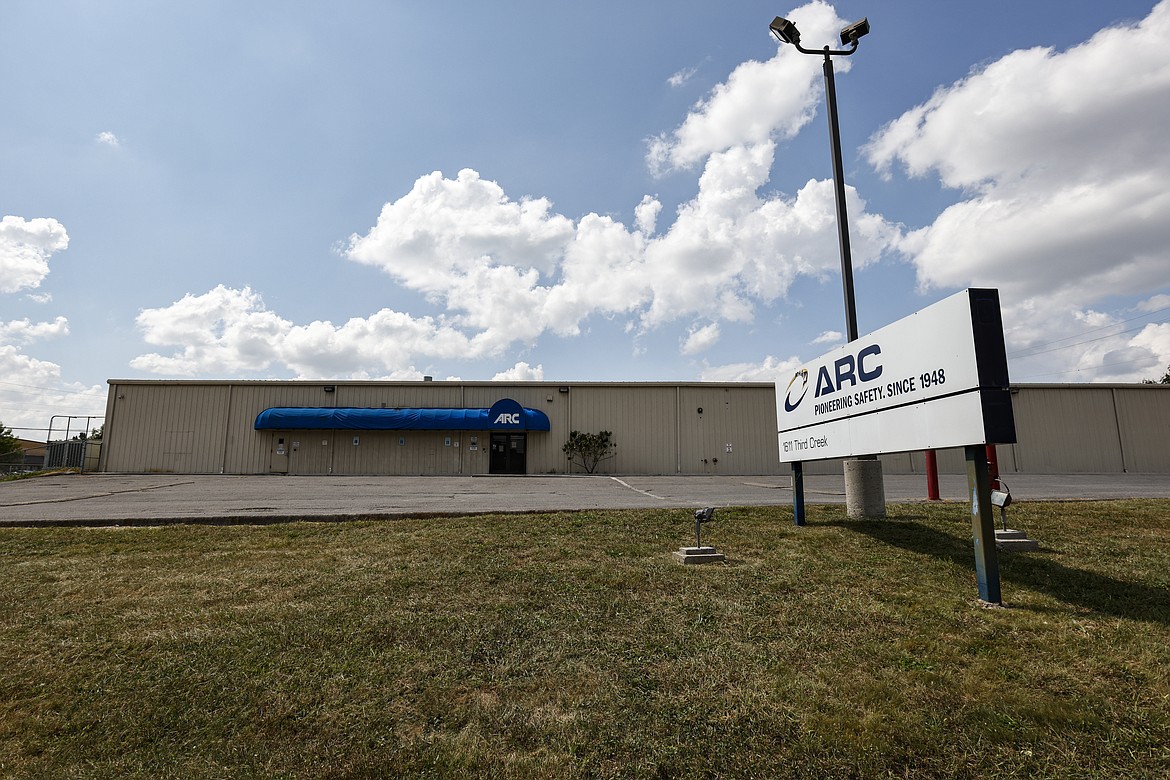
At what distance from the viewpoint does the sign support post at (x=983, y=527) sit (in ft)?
15.2

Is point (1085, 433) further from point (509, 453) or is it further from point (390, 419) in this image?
point (390, 419)

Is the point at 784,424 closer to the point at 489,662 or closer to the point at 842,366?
the point at 842,366

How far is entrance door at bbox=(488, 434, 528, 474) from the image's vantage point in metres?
29.1

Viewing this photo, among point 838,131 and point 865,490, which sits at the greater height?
point 838,131

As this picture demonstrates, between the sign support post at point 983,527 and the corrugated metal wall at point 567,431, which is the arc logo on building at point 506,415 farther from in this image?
the sign support post at point 983,527

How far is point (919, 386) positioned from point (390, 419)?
1009 inches

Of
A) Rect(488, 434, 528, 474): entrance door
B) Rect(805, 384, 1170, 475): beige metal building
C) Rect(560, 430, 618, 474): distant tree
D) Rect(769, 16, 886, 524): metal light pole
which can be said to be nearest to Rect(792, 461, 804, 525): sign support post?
Rect(769, 16, 886, 524): metal light pole

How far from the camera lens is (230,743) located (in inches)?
123

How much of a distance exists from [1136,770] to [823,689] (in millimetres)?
1302

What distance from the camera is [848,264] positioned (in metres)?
8.77

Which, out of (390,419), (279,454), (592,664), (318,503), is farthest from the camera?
(279,454)

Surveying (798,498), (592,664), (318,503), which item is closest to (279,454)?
(318,503)

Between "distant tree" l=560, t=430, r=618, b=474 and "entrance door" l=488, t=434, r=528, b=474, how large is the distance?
1.95 metres

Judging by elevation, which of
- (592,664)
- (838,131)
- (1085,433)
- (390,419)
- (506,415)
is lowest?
(592,664)
